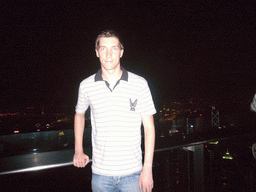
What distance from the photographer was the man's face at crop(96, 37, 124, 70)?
1119 millimetres

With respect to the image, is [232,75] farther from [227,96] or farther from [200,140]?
[200,140]

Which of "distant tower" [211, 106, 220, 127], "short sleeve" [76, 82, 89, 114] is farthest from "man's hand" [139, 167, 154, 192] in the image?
"distant tower" [211, 106, 220, 127]

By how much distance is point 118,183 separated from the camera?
A: 1.09m

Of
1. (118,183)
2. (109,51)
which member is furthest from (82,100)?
(118,183)

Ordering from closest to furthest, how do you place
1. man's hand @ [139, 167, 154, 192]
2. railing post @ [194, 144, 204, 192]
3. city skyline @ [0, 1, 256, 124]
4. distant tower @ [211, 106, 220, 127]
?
man's hand @ [139, 167, 154, 192], railing post @ [194, 144, 204, 192], city skyline @ [0, 1, 256, 124], distant tower @ [211, 106, 220, 127]

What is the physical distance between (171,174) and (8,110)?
808cm

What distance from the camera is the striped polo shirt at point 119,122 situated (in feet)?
3.56

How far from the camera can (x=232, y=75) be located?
8.03m

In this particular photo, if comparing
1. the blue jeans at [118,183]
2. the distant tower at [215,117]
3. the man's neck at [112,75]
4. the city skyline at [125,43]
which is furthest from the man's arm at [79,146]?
the distant tower at [215,117]

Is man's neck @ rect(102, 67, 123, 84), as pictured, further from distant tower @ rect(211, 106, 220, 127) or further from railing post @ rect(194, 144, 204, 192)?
distant tower @ rect(211, 106, 220, 127)

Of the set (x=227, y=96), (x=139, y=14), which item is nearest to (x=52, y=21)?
(x=139, y=14)

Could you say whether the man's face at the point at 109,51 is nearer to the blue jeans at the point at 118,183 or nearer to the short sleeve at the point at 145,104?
the short sleeve at the point at 145,104

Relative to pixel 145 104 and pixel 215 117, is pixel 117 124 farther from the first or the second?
pixel 215 117

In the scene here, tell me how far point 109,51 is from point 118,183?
31.8 inches
